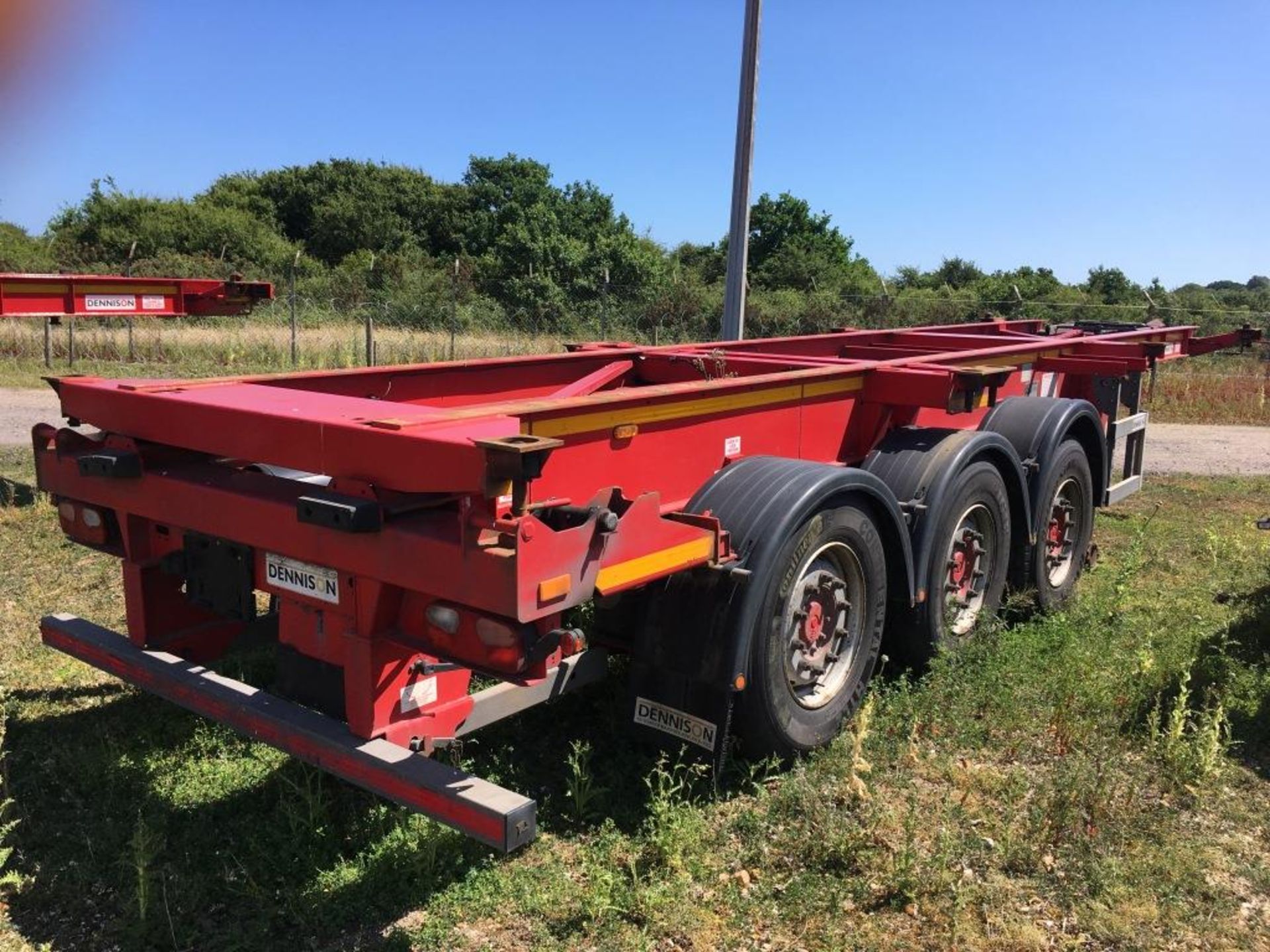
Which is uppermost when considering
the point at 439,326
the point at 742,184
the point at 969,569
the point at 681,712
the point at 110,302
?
the point at 742,184

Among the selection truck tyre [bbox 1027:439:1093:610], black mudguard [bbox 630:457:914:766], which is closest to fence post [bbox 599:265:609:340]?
truck tyre [bbox 1027:439:1093:610]

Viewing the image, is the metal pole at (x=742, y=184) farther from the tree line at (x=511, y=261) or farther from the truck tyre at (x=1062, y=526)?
the tree line at (x=511, y=261)

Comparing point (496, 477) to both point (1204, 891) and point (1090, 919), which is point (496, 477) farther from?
point (1204, 891)

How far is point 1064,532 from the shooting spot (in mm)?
5961

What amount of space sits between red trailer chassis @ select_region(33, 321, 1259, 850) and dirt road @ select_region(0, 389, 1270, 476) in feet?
26.8

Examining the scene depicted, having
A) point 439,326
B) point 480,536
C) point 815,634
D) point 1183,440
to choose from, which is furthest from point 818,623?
point 439,326

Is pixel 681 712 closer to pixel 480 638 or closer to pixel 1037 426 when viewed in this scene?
pixel 480 638

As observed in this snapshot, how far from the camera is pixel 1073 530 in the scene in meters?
6.03

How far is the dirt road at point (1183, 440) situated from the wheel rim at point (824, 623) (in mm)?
8472

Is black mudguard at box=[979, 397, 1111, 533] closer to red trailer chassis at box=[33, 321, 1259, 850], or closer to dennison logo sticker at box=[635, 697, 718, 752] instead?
red trailer chassis at box=[33, 321, 1259, 850]

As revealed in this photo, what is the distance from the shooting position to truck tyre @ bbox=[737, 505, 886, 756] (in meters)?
3.38

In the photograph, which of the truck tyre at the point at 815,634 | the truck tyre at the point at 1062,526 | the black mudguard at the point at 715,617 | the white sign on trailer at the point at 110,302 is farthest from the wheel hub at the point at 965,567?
the white sign on trailer at the point at 110,302

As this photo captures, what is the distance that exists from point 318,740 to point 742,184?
7792 mm

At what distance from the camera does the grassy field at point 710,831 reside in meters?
2.93
